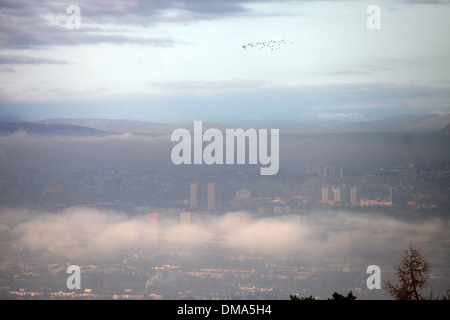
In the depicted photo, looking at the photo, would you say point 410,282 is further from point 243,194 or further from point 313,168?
point 313,168

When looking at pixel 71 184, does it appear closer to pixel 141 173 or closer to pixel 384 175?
pixel 141 173

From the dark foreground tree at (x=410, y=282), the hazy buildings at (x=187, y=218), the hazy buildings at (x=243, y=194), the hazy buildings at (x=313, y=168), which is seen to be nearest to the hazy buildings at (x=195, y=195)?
the hazy buildings at (x=187, y=218)

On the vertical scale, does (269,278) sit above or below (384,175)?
below

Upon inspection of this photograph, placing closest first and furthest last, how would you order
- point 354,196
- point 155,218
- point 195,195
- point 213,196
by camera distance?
point 354,196
point 213,196
point 195,195
point 155,218

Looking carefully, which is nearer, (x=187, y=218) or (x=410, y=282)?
(x=410, y=282)

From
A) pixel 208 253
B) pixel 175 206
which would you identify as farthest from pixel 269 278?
pixel 175 206

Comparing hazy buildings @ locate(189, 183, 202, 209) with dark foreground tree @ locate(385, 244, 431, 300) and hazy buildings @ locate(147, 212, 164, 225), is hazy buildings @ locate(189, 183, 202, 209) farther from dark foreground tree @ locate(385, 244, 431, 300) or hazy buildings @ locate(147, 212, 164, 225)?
dark foreground tree @ locate(385, 244, 431, 300)

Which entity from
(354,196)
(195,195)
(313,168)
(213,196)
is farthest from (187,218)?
(354,196)

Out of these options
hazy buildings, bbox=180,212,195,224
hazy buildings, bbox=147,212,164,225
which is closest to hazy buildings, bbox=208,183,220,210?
hazy buildings, bbox=180,212,195,224

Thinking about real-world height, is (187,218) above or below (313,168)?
below

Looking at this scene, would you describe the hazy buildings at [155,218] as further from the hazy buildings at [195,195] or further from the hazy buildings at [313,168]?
the hazy buildings at [313,168]

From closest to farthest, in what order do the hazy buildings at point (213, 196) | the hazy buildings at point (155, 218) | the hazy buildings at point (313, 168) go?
the hazy buildings at point (213, 196)
the hazy buildings at point (313, 168)
the hazy buildings at point (155, 218)
